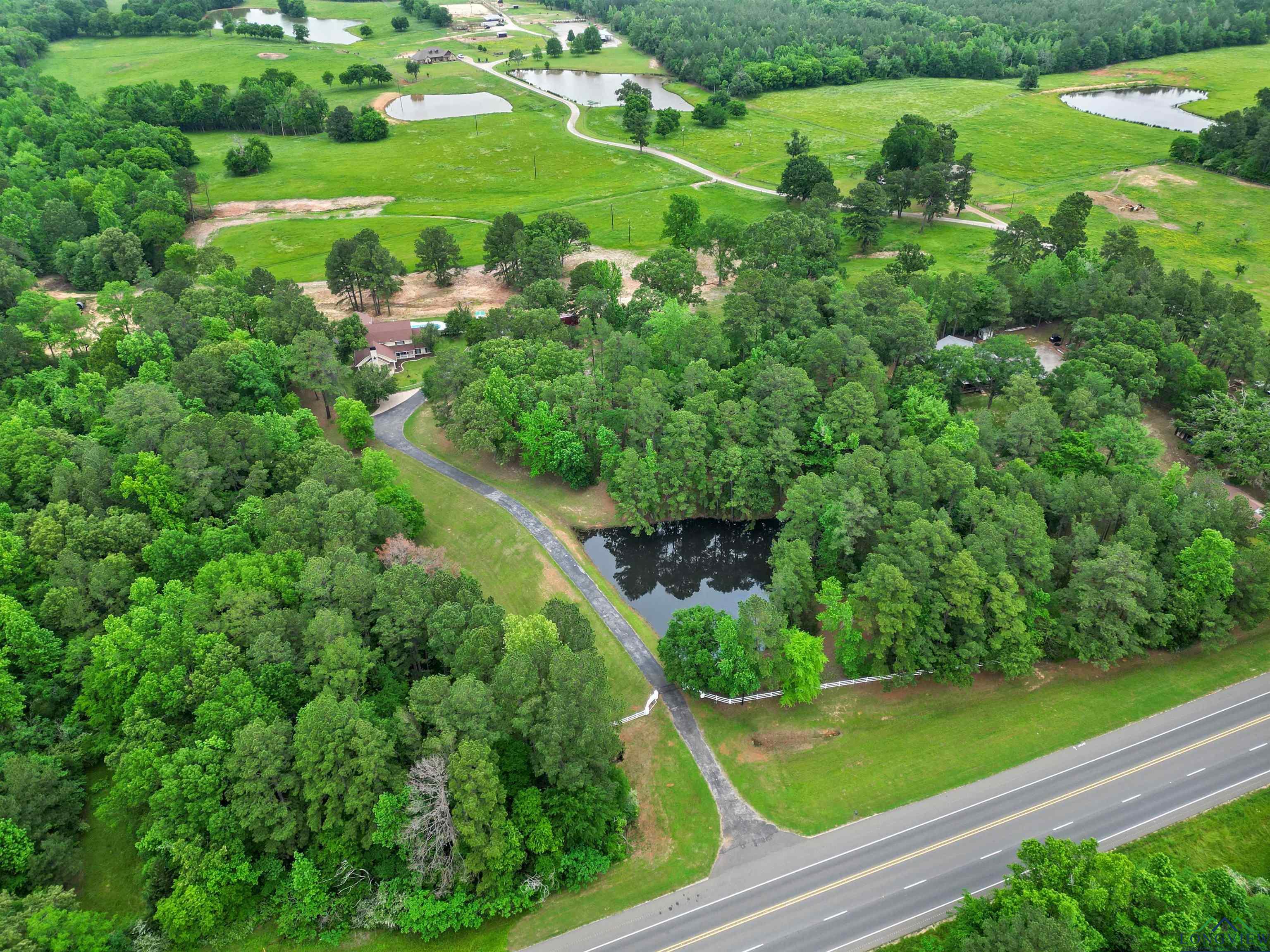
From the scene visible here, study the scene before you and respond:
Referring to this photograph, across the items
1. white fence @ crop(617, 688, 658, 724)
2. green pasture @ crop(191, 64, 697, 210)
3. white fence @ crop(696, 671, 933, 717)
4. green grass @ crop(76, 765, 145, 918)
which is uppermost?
green pasture @ crop(191, 64, 697, 210)

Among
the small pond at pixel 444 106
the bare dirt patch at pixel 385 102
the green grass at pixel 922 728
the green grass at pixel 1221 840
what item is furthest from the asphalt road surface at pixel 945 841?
the bare dirt patch at pixel 385 102

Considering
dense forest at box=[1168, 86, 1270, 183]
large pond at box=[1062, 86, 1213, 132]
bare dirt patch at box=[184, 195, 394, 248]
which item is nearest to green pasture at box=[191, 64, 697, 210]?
bare dirt patch at box=[184, 195, 394, 248]

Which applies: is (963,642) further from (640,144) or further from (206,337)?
(640,144)

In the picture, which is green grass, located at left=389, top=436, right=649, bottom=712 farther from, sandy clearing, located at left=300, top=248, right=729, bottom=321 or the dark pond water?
sandy clearing, located at left=300, top=248, right=729, bottom=321

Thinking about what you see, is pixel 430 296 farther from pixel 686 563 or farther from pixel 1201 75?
pixel 1201 75

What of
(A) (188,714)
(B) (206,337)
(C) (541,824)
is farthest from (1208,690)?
(B) (206,337)

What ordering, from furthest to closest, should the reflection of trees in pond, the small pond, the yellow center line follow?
the small pond < the reflection of trees in pond < the yellow center line
